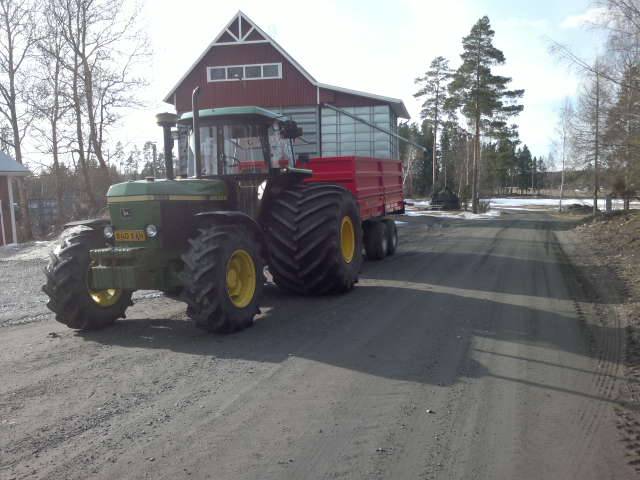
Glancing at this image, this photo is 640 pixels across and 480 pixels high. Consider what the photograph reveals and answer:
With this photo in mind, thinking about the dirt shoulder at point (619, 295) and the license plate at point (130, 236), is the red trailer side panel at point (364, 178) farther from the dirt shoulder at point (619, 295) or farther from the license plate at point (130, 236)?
the license plate at point (130, 236)

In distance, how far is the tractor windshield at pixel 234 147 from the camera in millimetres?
7770

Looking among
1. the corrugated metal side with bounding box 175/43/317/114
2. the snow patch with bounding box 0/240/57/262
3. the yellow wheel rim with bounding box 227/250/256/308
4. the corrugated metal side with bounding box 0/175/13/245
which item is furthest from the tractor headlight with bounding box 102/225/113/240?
the corrugated metal side with bounding box 175/43/317/114

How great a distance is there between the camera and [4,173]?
21438 millimetres

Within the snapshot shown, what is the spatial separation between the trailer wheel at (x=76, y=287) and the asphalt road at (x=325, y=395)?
25 centimetres

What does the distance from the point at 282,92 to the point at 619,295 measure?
20390mm

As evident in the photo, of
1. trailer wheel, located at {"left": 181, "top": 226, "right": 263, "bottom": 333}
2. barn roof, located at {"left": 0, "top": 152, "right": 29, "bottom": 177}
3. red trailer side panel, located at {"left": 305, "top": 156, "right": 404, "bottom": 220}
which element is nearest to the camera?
trailer wheel, located at {"left": 181, "top": 226, "right": 263, "bottom": 333}

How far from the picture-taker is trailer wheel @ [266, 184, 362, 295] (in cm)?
793

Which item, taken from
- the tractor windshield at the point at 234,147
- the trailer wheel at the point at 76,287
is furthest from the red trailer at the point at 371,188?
the trailer wheel at the point at 76,287

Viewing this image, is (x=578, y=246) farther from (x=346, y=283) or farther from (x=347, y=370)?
(x=347, y=370)

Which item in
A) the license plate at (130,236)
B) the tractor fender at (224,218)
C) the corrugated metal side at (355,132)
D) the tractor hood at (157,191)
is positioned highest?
the corrugated metal side at (355,132)

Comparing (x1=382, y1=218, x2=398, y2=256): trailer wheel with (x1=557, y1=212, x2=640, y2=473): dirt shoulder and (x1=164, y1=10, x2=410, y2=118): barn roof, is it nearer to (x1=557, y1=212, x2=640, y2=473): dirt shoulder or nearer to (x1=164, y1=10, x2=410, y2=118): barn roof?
(x1=557, y1=212, x2=640, y2=473): dirt shoulder

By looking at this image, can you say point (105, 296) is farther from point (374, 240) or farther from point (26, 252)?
point (26, 252)

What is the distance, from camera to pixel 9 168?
71.5 ft

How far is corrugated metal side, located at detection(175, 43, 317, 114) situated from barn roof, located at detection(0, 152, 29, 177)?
7.91m
